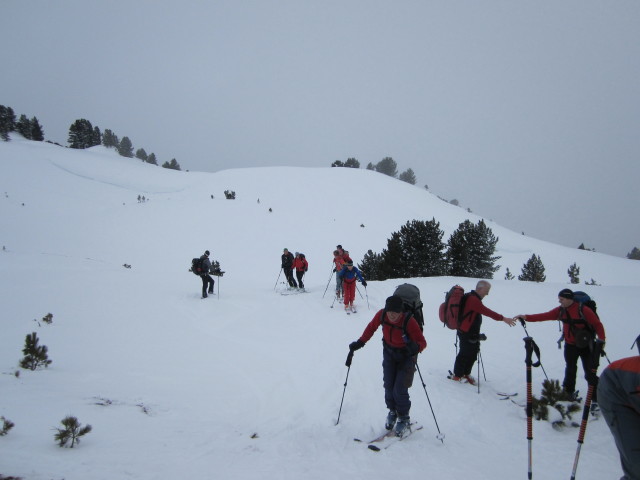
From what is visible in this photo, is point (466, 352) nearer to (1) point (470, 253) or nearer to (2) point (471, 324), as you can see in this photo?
(2) point (471, 324)

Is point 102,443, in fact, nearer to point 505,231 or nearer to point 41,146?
point 505,231

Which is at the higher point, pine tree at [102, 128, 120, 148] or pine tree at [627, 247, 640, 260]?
pine tree at [102, 128, 120, 148]

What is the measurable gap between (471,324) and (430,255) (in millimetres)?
14695

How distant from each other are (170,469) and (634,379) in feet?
15.3

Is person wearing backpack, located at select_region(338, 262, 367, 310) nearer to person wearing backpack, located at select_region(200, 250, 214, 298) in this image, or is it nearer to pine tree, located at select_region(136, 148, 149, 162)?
person wearing backpack, located at select_region(200, 250, 214, 298)

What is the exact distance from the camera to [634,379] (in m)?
A: 2.42

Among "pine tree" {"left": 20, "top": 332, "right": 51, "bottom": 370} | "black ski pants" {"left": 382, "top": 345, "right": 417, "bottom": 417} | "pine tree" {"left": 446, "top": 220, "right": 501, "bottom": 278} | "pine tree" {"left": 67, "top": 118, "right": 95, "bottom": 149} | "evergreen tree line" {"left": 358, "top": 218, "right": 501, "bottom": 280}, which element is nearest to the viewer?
"black ski pants" {"left": 382, "top": 345, "right": 417, "bottom": 417}

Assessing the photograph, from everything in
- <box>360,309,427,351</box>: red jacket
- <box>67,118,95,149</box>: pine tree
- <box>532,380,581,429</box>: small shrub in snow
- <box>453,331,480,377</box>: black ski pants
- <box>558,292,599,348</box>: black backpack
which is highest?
<box>67,118,95,149</box>: pine tree

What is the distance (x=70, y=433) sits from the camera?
375 centimetres

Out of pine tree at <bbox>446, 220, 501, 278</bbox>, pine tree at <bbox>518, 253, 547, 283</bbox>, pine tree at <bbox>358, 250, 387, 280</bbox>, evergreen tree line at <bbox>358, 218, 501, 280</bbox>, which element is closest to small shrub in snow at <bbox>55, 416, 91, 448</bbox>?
evergreen tree line at <bbox>358, 218, 501, 280</bbox>

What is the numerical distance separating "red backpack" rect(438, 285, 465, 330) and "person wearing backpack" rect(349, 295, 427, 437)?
2164mm

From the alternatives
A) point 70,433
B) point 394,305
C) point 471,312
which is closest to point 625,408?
point 394,305

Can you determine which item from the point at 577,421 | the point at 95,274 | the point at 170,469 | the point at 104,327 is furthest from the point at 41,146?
the point at 577,421

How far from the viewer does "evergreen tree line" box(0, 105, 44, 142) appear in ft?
166
